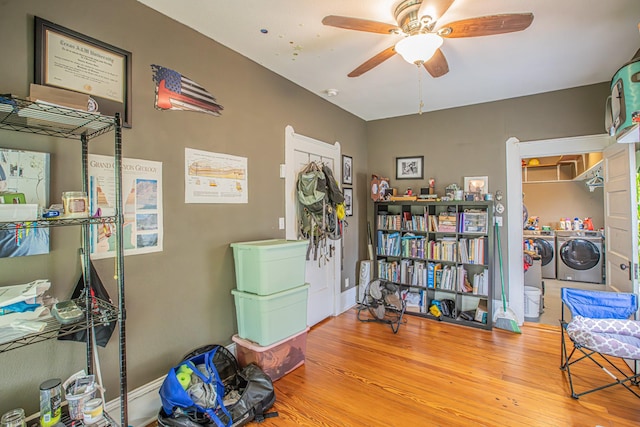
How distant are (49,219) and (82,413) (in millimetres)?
913

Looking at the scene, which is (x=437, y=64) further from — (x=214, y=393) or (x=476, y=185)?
(x=214, y=393)

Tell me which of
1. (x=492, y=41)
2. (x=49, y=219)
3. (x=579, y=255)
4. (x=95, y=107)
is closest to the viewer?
(x=49, y=219)

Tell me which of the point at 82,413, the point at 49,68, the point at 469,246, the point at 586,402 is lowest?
the point at 586,402

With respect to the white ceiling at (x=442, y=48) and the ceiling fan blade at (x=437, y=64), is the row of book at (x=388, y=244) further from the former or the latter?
the ceiling fan blade at (x=437, y=64)

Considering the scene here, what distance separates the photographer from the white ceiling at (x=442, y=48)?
1.88m

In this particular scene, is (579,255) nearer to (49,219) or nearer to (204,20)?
(204,20)

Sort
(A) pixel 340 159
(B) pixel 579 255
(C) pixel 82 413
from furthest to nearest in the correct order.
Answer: (B) pixel 579 255 → (A) pixel 340 159 → (C) pixel 82 413

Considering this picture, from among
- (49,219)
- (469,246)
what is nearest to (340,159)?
(469,246)

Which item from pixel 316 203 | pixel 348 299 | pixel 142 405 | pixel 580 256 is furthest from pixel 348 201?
pixel 580 256

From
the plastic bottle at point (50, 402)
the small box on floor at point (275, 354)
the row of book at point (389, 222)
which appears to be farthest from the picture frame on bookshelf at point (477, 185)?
the plastic bottle at point (50, 402)

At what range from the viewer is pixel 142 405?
1.84 m

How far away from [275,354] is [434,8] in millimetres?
2464

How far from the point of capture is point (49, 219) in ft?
3.97

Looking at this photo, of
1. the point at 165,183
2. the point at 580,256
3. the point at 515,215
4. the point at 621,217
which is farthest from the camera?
the point at 580,256
